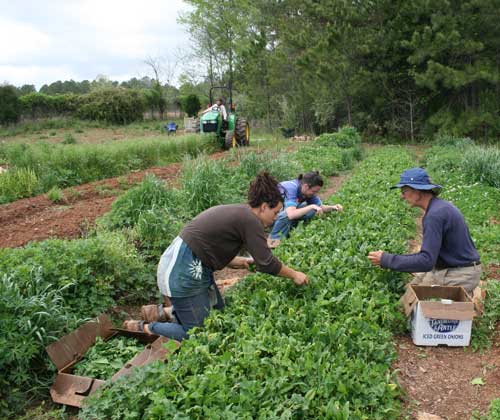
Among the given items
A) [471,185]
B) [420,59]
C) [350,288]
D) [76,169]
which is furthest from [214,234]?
[420,59]

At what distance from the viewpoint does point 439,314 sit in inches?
152

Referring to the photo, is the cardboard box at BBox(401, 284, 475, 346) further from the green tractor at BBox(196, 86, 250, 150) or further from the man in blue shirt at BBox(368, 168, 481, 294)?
the green tractor at BBox(196, 86, 250, 150)

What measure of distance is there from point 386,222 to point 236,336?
3450 mm

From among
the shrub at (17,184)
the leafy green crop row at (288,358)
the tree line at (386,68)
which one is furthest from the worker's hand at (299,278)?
the tree line at (386,68)

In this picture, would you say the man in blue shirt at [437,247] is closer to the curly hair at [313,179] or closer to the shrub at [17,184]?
the curly hair at [313,179]

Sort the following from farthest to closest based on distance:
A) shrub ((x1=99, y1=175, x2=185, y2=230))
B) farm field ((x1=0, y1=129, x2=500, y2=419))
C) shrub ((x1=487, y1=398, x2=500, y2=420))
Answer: shrub ((x1=99, y1=175, x2=185, y2=230))
shrub ((x1=487, y1=398, x2=500, y2=420))
farm field ((x1=0, y1=129, x2=500, y2=419))

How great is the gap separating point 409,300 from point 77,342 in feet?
9.76

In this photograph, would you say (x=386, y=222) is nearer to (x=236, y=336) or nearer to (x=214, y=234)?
(x=214, y=234)

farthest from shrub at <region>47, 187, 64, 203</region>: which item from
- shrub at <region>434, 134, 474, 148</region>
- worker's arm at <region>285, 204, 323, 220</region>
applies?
shrub at <region>434, 134, 474, 148</region>

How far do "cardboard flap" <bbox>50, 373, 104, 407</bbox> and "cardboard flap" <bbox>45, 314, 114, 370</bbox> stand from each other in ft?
0.53

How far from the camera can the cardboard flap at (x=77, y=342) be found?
3.64 metres

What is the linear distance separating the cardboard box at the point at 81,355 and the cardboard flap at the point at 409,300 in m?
2.13

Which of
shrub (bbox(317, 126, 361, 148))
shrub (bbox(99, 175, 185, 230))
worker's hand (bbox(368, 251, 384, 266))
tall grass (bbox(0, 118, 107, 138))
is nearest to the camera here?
Answer: worker's hand (bbox(368, 251, 384, 266))

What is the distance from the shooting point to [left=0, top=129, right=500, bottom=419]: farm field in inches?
109
